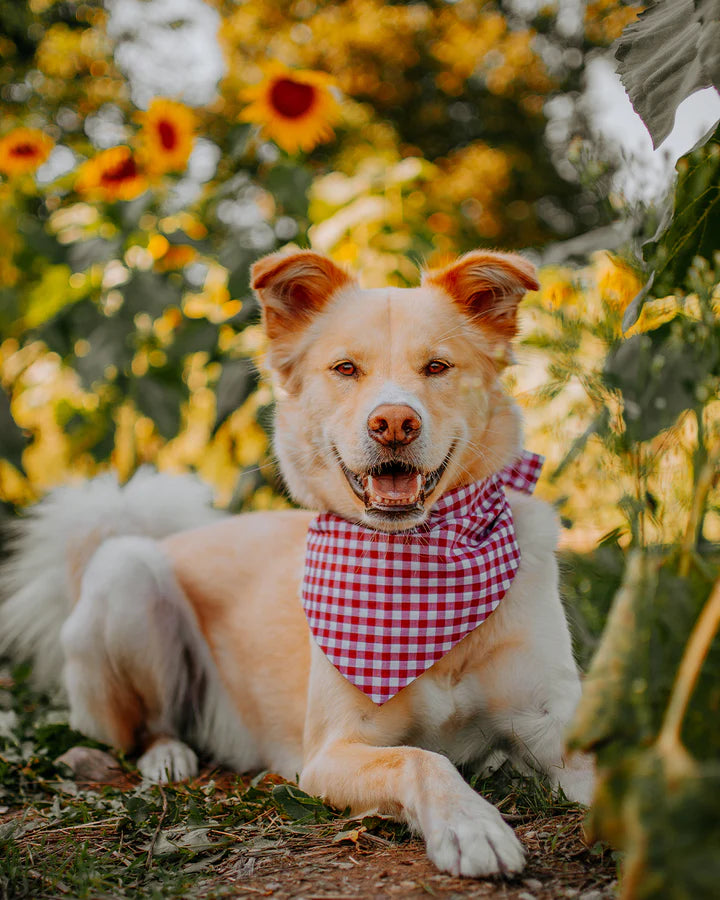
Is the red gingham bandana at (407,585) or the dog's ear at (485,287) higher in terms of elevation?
the dog's ear at (485,287)

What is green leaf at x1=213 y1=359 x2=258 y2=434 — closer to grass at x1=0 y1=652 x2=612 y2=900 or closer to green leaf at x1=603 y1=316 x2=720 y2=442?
grass at x1=0 y1=652 x2=612 y2=900

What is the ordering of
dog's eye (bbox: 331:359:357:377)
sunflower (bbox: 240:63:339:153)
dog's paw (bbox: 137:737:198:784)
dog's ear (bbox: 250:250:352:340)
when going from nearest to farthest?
dog's eye (bbox: 331:359:357:377)
dog's ear (bbox: 250:250:352:340)
dog's paw (bbox: 137:737:198:784)
sunflower (bbox: 240:63:339:153)

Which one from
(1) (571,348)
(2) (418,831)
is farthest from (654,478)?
(2) (418,831)

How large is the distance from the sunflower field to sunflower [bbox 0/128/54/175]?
1 cm

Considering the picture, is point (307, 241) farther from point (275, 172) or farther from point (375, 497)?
point (375, 497)

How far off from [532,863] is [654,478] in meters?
0.80

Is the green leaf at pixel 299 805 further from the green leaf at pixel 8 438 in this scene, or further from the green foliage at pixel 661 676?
the green leaf at pixel 8 438

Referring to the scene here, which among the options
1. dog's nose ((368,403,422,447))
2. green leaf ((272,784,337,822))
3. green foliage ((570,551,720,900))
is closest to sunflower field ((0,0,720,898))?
green foliage ((570,551,720,900))

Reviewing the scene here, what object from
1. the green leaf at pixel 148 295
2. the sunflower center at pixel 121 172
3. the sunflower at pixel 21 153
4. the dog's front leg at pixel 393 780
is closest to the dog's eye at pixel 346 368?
the dog's front leg at pixel 393 780

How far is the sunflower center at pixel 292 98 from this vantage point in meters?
4.30

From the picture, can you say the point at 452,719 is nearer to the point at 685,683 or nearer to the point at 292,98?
the point at 685,683

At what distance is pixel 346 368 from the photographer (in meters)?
2.41

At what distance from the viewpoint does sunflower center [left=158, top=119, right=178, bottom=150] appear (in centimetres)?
468

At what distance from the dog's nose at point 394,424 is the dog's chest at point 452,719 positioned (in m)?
0.66
